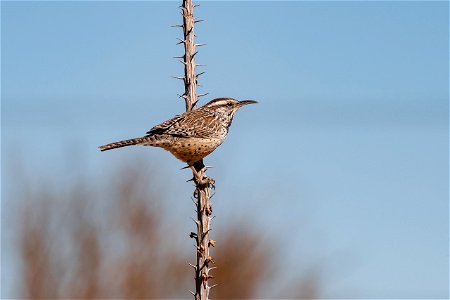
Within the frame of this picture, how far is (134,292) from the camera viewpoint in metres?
7.29

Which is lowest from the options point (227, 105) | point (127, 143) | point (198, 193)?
point (198, 193)

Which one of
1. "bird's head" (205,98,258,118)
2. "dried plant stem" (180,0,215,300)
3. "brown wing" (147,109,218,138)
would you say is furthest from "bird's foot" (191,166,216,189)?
"bird's head" (205,98,258,118)

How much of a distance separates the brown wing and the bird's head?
0.22m

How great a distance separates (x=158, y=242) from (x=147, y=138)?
3408 millimetres

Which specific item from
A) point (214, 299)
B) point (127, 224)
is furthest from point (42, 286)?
point (214, 299)

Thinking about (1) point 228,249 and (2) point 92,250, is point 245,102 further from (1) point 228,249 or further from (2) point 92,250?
(1) point 228,249

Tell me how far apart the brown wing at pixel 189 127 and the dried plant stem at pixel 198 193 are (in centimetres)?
78

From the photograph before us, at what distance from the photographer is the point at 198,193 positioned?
300cm

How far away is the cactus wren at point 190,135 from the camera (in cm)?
412

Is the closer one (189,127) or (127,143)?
(127,143)

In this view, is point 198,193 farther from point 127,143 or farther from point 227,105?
point 227,105

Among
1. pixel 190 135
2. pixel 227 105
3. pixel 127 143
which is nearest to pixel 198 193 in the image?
pixel 127 143

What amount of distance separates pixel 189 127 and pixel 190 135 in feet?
0.31

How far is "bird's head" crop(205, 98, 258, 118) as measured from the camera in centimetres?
464
